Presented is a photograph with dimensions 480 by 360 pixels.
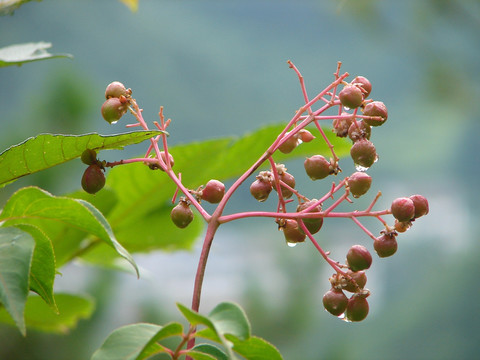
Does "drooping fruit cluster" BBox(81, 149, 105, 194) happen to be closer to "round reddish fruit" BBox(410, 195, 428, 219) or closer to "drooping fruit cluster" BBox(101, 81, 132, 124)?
"drooping fruit cluster" BBox(101, 81, 132, 124)

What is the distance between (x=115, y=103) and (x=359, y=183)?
0.13 m

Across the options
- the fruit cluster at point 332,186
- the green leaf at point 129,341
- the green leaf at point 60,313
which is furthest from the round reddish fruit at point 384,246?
the green leaf at point 60,313

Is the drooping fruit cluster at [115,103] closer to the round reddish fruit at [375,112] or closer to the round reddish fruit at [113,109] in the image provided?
the round reddish fruit at [113,109]

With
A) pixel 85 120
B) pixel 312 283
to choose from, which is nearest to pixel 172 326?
pixel 85 120

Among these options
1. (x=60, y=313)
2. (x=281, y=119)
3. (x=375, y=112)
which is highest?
(x=375, y=112)

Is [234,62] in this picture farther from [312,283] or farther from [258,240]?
[312,283]

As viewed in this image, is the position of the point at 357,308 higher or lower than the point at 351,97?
lower

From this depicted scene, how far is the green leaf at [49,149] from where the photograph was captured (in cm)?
25

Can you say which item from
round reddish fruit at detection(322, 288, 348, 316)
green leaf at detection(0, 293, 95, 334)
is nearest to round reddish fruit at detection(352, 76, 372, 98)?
round reddish fruit at detection(322, 288, 348, 316)

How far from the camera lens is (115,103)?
276 mm

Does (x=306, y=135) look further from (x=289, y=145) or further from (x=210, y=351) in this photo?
(x=210, y=351)

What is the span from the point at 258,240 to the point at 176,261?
0.99m

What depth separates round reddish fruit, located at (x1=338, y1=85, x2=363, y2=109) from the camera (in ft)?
0.84

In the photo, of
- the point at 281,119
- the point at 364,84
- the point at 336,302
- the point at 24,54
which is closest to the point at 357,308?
the point at 336,302
